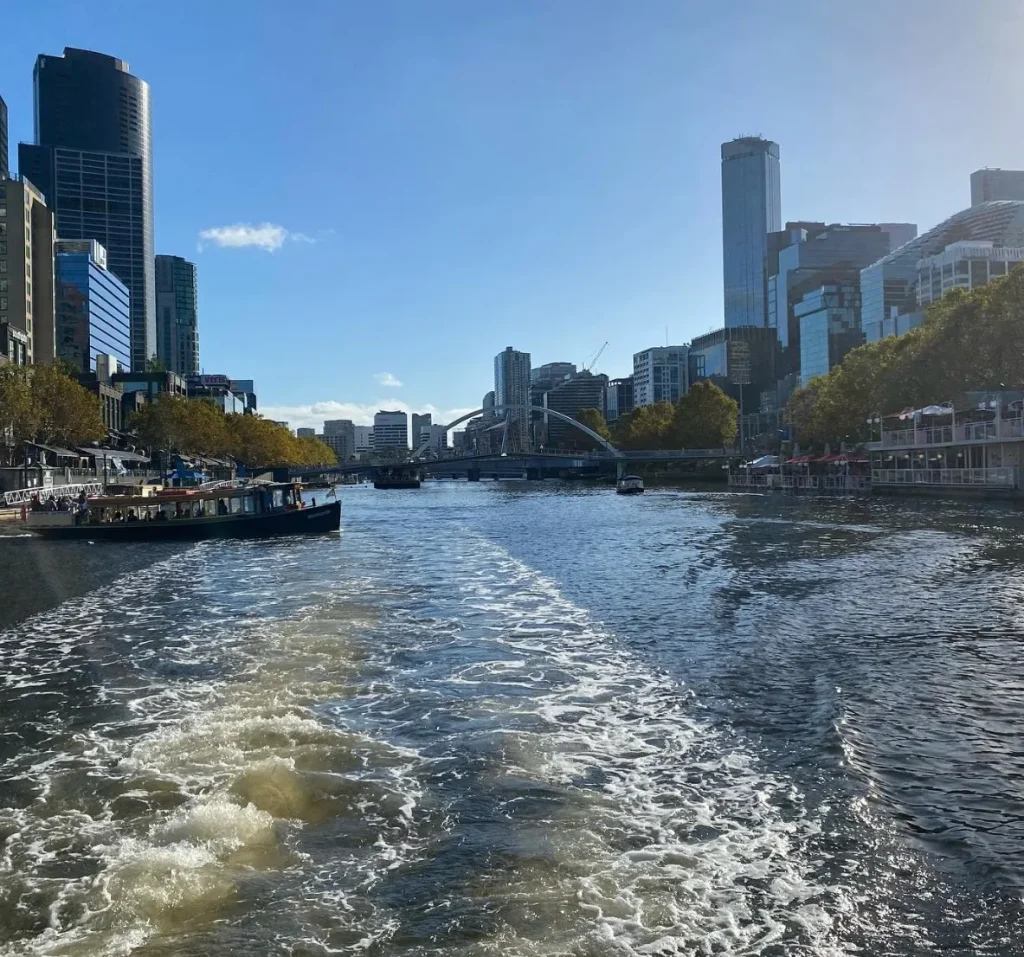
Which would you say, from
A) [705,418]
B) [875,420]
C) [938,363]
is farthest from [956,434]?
Result: [705,418]

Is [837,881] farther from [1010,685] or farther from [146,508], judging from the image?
[146,508]

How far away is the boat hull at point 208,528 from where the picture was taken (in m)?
50.9

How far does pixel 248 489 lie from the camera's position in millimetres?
53875

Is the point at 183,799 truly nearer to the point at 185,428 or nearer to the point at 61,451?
the point at 61,451

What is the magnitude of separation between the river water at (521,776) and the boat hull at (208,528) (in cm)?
2719

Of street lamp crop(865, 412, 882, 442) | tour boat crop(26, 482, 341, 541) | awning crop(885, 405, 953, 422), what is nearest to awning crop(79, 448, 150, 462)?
tour boat crop(26, 482, 341, 541)

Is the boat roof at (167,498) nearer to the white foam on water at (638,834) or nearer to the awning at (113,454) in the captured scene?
the white foam on water at (638,834)

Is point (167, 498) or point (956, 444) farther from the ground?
point (956, 444)

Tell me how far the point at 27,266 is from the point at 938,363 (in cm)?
10724

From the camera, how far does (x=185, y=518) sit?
52031 mm

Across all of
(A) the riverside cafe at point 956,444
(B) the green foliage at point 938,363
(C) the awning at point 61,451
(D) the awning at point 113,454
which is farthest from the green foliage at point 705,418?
(C) the awning at point 61,451

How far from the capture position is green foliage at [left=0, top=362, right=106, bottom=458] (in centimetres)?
6688

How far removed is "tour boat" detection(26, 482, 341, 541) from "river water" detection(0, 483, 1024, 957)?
27.3 m

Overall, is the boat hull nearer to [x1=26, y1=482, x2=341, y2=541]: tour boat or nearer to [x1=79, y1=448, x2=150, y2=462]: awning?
[x1=26, y1=482, x2=341, y2=541]: tour boat
